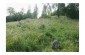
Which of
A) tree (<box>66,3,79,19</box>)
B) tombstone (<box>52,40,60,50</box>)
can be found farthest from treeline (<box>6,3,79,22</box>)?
tombstone (<box>52,40,60,50</box>)

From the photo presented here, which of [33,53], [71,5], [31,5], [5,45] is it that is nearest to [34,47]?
[33,53]

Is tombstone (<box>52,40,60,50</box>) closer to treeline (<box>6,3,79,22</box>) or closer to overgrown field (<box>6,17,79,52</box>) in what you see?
overgrown field (<box>6,17,79,52</box>)

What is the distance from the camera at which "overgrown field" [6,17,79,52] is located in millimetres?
3416

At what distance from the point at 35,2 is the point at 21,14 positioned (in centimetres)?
29

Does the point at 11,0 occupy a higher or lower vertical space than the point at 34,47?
higher

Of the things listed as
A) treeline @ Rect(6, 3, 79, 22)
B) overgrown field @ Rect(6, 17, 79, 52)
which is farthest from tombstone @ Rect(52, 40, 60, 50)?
treeline @ Rect(6, 3, 79, 22)

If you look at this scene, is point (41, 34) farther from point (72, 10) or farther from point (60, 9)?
point (72, 10)

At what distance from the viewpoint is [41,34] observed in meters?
3.45

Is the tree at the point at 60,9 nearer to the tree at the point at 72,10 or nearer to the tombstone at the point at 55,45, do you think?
the tree at the point at 72,10

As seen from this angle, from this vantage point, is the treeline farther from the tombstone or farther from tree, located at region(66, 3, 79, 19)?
the tombstone

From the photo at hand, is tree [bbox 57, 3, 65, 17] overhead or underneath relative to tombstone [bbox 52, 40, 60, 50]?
overhead

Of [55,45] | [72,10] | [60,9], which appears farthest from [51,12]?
[55,45]
